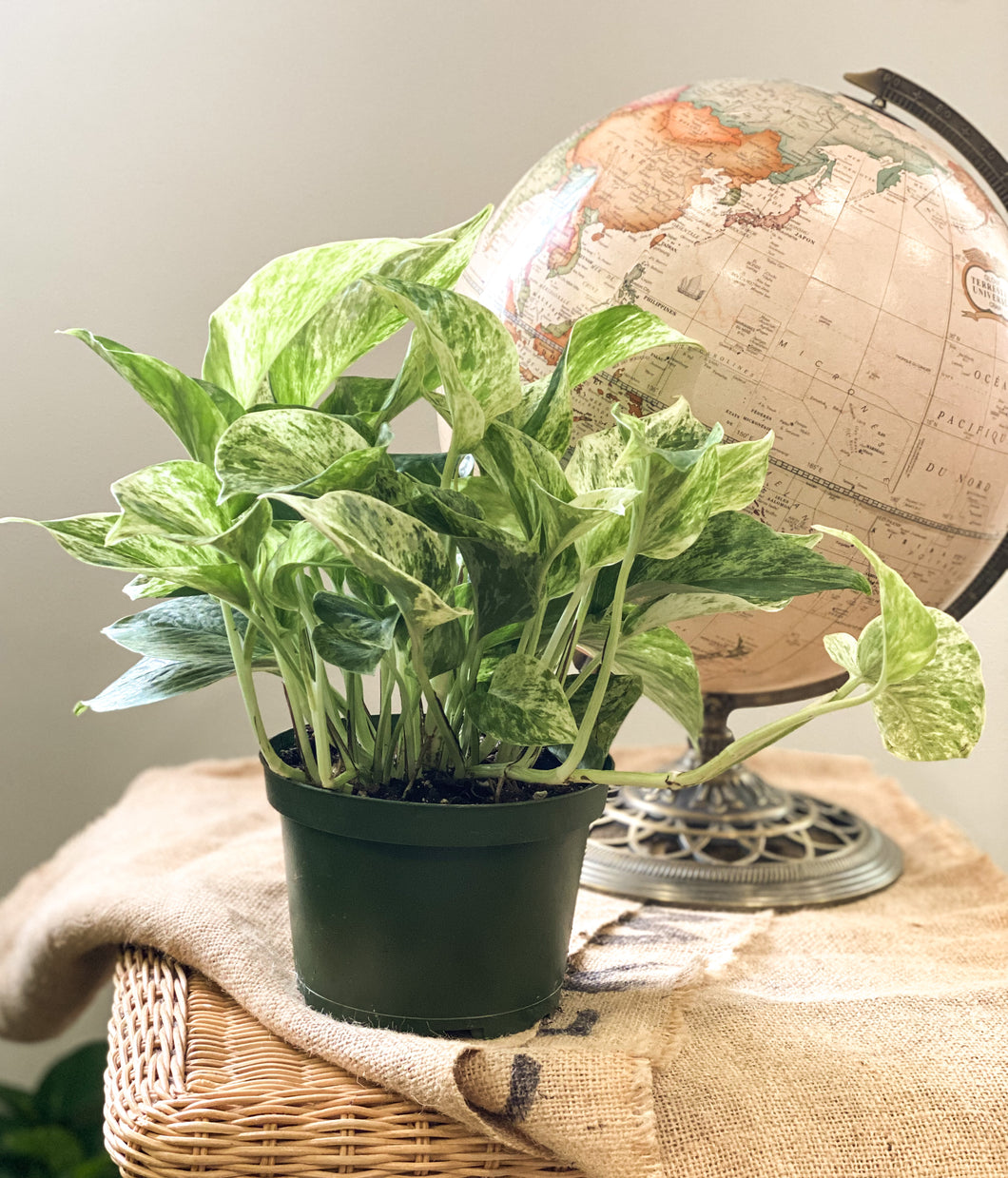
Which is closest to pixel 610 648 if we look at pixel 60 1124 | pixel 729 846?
pixel 729 846

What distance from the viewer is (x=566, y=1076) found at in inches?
20.4

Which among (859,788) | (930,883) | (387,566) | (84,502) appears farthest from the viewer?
(84,502)

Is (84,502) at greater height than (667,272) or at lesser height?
lesser

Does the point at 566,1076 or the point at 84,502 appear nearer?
the point at 566,1076

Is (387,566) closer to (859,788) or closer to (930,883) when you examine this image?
(930,883)

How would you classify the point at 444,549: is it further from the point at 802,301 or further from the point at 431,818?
the point at 802,301

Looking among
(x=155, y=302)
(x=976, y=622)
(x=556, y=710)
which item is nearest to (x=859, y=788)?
(x=976, y=622)

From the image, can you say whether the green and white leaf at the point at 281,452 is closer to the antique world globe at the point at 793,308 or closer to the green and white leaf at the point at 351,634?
the green and white leaf at the point at 351,634

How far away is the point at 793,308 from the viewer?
0.74 meters

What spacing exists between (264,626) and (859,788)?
2.76 ft

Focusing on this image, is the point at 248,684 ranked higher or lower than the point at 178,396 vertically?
lower

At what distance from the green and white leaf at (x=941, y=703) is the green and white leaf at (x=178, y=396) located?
33cm

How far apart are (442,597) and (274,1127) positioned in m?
0.25

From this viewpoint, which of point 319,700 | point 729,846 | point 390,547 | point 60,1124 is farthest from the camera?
point 60,1124
